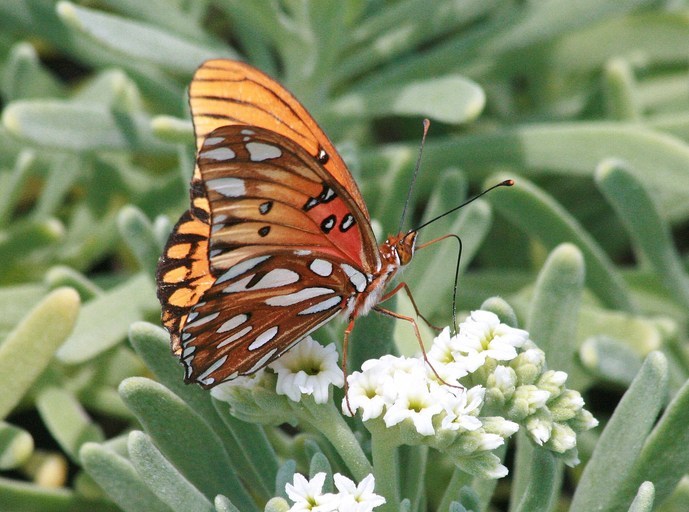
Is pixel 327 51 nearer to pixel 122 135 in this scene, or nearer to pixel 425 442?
pixel 122 135

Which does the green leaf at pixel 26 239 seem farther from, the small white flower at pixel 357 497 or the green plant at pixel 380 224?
the small white flower at pixel 357 497

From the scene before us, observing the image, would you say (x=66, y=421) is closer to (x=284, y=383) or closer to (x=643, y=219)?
(x=284, y=383)

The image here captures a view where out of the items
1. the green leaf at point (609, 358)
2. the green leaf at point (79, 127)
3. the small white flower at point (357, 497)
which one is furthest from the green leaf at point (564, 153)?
the small white flower at point (357, 497)

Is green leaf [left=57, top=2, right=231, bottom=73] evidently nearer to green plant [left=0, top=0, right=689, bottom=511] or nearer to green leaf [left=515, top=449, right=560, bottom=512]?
green plant [left=0, top=0, right=689, bottom=511]

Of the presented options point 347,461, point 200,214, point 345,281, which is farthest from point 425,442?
point 200,214

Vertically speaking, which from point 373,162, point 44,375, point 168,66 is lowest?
point 44,375

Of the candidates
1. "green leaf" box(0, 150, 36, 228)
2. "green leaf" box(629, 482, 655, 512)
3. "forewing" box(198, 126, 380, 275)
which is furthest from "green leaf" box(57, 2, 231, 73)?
"green leaf" box(629, 482, 655, 512)
